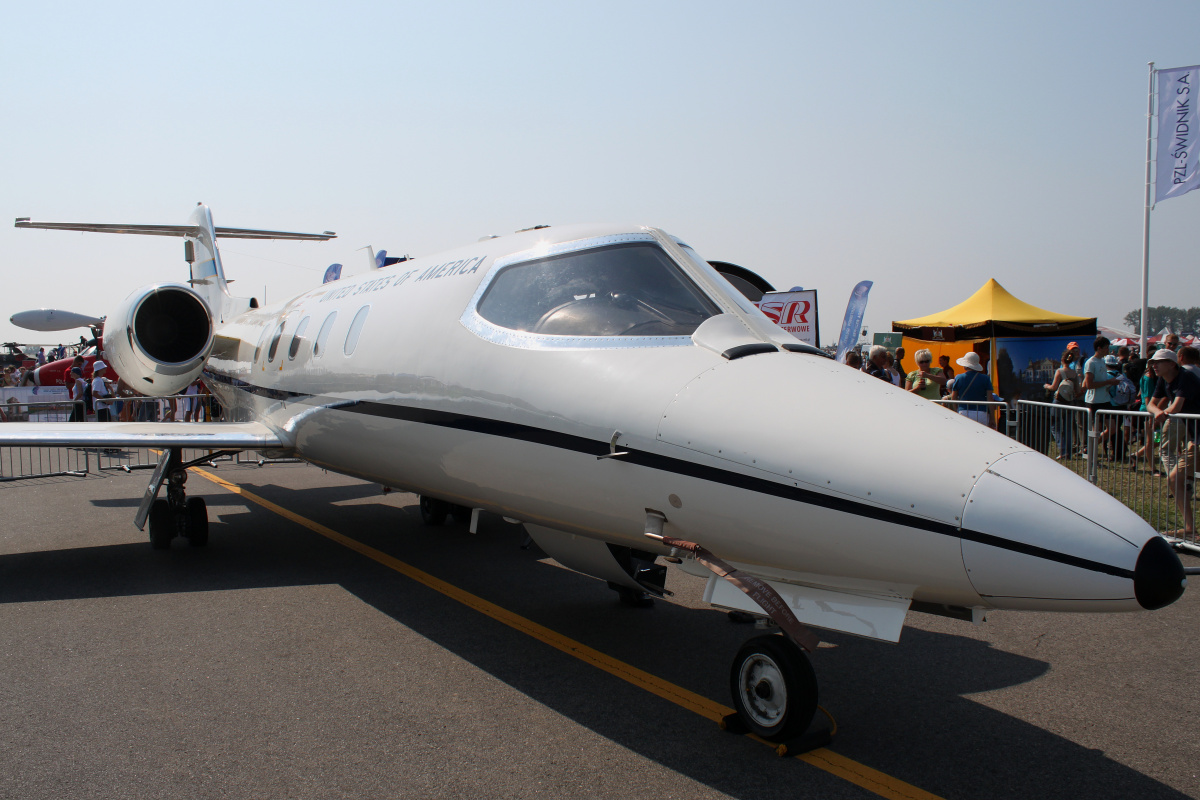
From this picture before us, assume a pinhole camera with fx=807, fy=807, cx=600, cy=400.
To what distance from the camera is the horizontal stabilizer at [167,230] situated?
40.2 feet

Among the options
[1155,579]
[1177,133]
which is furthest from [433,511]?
[1177,133]

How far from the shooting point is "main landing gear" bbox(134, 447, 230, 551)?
802 centimetres

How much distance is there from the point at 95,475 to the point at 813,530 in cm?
1485

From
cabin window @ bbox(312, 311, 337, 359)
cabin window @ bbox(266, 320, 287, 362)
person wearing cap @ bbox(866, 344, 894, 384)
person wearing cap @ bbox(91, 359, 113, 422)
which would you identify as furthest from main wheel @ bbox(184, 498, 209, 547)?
person wearing cap @ bbox(91, 359, 113, 422)

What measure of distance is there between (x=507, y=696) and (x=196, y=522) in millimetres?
5342

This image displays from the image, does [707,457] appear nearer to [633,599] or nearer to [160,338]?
[633,599]

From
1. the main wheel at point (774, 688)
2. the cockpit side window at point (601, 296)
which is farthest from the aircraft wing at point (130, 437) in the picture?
the main wheel at point (774, 688)

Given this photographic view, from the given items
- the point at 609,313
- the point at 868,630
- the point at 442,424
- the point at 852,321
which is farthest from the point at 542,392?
the point at 852,321

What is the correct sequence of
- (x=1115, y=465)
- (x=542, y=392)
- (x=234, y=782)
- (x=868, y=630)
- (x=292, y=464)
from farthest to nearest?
(x=292, y=464) < (x=1115, y=465) < (x=542, y=392) < (x=234, y=782) < (x=868, y=630)

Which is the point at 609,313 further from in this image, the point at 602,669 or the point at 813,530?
the point at 602,669

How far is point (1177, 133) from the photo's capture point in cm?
1562

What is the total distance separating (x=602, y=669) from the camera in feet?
15.0

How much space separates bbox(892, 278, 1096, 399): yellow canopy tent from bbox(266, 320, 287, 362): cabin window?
1359cm

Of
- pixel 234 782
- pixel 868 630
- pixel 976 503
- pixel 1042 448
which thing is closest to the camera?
pixel 976 503
